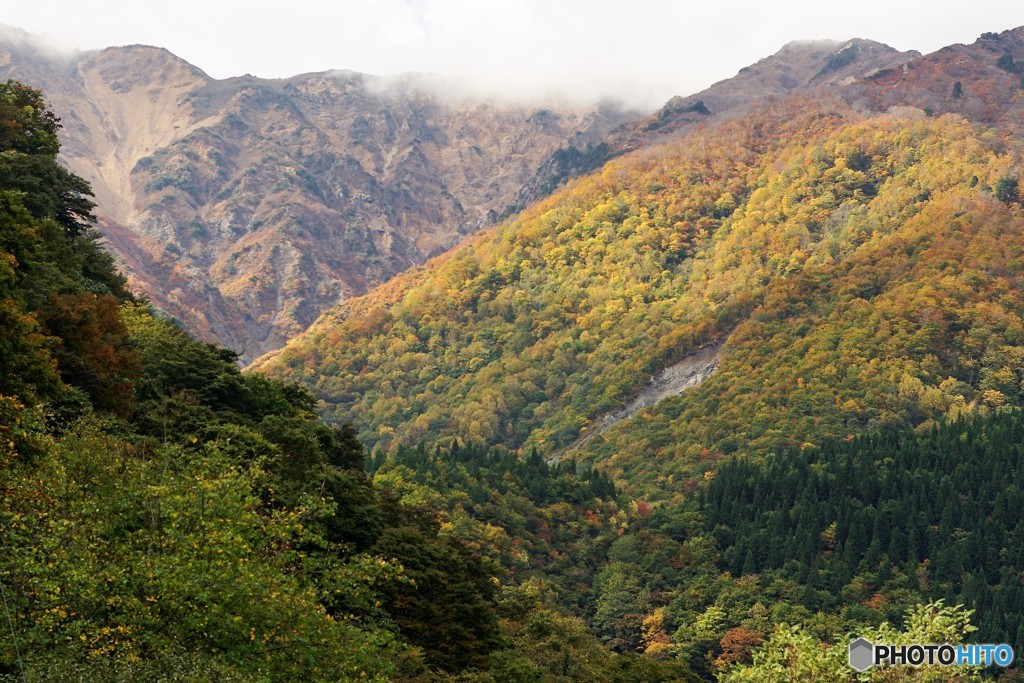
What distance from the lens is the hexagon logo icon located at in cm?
4191

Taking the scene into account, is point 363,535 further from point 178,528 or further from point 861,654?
point 178,528

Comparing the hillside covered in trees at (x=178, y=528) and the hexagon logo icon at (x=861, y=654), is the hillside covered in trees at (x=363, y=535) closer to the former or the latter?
the hillside covered in trees at (x=178, y=528)

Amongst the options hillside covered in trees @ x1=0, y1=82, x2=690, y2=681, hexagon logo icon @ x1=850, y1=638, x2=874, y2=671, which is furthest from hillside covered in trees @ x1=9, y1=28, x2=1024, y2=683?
hexagon logo icon @ x1=850, y1=638, x2=874, y2=671

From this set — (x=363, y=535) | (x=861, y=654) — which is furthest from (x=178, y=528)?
(x=861, y=654)

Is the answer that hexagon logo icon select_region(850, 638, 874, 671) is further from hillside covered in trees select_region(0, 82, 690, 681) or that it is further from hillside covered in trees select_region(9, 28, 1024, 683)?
hillside covered in trees select_region(0, 82, 690, 681)

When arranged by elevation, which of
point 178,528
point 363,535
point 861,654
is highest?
point 178,528

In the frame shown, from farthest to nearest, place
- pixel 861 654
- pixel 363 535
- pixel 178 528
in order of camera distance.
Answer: pixel 363 535 < pixel 861 654 < pixel 178 528

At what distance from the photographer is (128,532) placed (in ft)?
95.3

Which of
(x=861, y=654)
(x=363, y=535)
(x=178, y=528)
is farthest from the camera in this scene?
A: (x=363, y=535)

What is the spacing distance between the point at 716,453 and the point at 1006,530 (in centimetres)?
5812

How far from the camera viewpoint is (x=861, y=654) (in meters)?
42.4

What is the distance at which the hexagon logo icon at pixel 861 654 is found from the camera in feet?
137

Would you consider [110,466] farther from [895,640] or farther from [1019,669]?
[1019,669]

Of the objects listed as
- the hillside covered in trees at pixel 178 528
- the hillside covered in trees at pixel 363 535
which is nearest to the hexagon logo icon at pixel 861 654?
the hillside covered in trees at pixel 363 535
